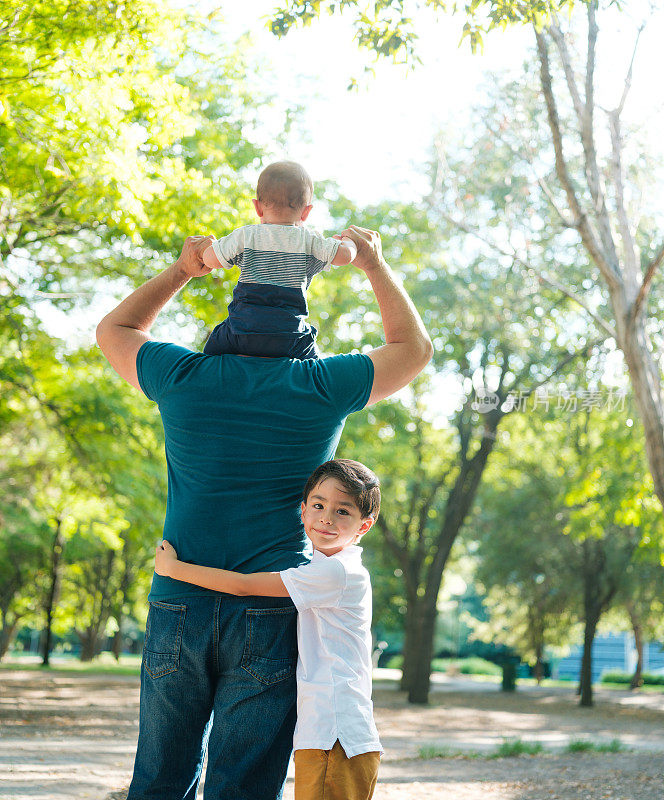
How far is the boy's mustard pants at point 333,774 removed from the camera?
1.97 metres

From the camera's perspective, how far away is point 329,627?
200 centimetres

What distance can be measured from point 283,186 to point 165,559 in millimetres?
908

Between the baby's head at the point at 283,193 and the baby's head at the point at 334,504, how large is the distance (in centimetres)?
60

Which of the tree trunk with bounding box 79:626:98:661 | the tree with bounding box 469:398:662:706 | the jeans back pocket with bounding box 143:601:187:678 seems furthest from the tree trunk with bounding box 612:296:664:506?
the tree trunk with bounding box 79:626:98:661

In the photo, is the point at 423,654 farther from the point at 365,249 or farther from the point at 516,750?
the point at 365,249

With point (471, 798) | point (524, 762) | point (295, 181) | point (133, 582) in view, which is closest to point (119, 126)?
point (295, 181)

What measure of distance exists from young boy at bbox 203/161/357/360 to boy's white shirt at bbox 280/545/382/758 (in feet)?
1.73

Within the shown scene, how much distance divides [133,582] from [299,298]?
33398 mm

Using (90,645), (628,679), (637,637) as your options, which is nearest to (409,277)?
(637,637)

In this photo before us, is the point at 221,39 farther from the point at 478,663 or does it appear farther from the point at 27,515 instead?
the point at 478,663

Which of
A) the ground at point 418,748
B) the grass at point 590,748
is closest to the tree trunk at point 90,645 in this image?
the ground at point 418,748

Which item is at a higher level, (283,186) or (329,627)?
(283,186)

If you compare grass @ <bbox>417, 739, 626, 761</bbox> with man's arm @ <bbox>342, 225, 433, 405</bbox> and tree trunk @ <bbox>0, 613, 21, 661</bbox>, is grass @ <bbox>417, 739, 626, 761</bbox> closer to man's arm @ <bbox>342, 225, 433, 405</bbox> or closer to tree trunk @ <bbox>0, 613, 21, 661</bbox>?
man's arm @ <bbox>342, 225, 433, 405</bbox>

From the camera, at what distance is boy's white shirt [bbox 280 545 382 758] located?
76.0 inches
